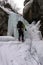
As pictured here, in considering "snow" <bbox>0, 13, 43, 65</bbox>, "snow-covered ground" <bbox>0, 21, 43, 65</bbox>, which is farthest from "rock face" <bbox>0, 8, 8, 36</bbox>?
"snow-covered ground" <bbox>0, 21, 43, 65</bbox>

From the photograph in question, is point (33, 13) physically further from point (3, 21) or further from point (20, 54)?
point (20, 54)

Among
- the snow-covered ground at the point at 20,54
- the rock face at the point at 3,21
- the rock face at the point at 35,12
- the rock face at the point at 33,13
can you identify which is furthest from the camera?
the rock face at the point at 3,21

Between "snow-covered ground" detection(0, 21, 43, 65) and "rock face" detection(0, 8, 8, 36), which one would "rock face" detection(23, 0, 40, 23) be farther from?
"snow-covered ground" detection(0, 21, 43, 65)

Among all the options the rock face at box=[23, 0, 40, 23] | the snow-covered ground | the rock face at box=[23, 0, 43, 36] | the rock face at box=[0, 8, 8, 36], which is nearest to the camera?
the snow-covered ground

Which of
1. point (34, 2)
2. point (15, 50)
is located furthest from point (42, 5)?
point (15, 50)

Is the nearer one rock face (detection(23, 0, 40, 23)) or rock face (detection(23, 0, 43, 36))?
rock face (detection(23, 0, 43, 36))

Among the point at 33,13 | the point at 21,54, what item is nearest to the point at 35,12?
the point at 33,13

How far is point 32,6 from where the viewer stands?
3.92 metres

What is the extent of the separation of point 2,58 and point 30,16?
1.97m

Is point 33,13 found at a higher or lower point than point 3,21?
higher

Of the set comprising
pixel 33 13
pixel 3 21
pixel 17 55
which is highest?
pixel 33 13

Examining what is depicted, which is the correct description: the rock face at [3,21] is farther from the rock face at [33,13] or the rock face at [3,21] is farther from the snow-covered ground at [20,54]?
the snow-covered ground at [20,54]

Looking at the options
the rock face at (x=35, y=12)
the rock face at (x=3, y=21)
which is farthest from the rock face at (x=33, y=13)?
the rock face at (x=3, y=21)

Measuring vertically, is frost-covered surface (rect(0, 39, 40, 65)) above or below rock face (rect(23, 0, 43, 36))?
below
